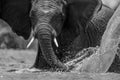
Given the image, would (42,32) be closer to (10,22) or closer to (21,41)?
(10,22)

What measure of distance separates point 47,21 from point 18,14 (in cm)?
100

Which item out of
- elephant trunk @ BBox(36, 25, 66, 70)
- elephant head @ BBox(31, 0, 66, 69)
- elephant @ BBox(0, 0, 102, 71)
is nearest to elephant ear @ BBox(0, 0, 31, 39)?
elephant @ BBox(0, 0, 102, 71)

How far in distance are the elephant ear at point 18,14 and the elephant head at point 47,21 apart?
16.3 inches

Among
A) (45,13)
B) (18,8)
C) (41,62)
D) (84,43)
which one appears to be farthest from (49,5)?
(84,43)

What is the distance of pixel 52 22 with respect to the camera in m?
7.66

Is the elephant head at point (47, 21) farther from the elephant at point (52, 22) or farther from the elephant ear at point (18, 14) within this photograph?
the elephant ear at point (18, 14)

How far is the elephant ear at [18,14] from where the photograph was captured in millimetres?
8156

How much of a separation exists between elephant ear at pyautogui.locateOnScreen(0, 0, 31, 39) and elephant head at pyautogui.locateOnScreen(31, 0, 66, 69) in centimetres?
42

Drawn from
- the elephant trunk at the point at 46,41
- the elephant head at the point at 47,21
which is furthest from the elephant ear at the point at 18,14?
the elephant trunk at the point at 46,41

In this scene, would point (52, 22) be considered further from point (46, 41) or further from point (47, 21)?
point (46, 41)

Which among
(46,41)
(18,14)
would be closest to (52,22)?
(46,41)

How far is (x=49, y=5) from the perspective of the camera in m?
7.58

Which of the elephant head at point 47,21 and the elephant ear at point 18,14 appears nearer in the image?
the elephant head at point 47,21

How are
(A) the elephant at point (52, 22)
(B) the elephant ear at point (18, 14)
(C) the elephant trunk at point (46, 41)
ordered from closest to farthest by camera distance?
(C) the elephant trunk at point (46, 41) → (A) the elephant at point (52, 22) → (B) the elephant ear at point (18, 14)
